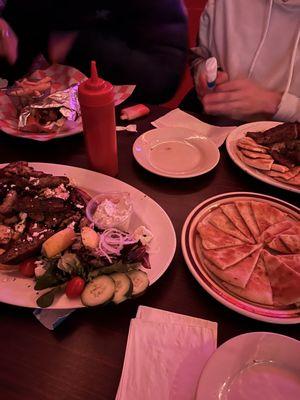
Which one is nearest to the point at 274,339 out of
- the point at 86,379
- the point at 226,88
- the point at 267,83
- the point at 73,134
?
the point at 86,379

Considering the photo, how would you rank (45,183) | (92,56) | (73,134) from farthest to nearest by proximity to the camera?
(92,56)
(73,134)
(45,183)

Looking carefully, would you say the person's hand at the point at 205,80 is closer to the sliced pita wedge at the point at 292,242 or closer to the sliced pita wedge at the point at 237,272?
the sliced pita wedge at the point at 292,242

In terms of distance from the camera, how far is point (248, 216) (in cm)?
144

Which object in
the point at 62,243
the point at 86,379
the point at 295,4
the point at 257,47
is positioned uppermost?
the point at 295,4

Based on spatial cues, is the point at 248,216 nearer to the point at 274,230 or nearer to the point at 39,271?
the point at 274,230

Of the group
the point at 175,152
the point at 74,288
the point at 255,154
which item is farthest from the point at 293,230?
the point at 74,288

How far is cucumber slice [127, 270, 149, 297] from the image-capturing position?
3.52 ft

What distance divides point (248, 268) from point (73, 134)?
1.20 meters

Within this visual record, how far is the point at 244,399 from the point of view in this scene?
31.6 inches

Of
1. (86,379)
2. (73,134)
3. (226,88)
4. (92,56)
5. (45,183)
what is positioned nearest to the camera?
(86,379)

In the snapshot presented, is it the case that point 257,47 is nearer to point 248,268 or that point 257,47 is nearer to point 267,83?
point 267,83

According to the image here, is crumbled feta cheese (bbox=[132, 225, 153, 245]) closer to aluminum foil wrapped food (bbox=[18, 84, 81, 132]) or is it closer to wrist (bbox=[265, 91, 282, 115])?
aluminum foil wrapped food (bbox=[18, 84, 81, 132])

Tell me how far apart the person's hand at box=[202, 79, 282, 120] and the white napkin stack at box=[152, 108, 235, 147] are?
15cm

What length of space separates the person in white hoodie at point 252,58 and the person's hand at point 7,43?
1447mm
